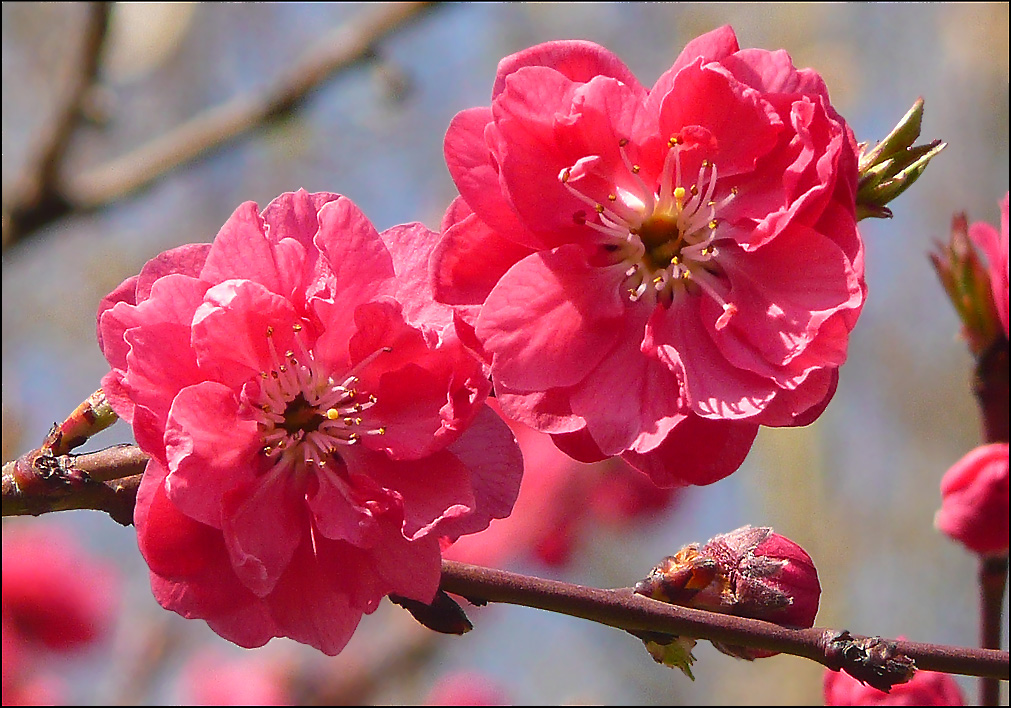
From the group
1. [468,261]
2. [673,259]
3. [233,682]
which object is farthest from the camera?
[233,682]

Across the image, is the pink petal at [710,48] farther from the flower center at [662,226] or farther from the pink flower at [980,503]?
the pink flower at [980,503]

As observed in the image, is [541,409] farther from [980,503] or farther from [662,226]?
[980,503]

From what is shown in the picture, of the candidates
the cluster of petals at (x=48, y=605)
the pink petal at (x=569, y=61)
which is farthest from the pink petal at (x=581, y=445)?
the cluster of petals at (x=48, y=605)

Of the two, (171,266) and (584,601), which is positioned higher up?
(171,266)

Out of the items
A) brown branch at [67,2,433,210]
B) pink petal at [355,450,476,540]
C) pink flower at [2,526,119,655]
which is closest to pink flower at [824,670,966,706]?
pink petal at [355,450,476,540]

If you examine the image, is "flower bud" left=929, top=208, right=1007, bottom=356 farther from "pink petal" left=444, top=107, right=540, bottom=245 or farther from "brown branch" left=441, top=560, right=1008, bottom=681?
"pink petal" left=444, top=107, right=540, bottom=245

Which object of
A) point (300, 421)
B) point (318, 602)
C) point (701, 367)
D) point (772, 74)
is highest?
point (772, 74)

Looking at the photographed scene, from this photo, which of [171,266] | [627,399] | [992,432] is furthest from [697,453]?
[992,432]
